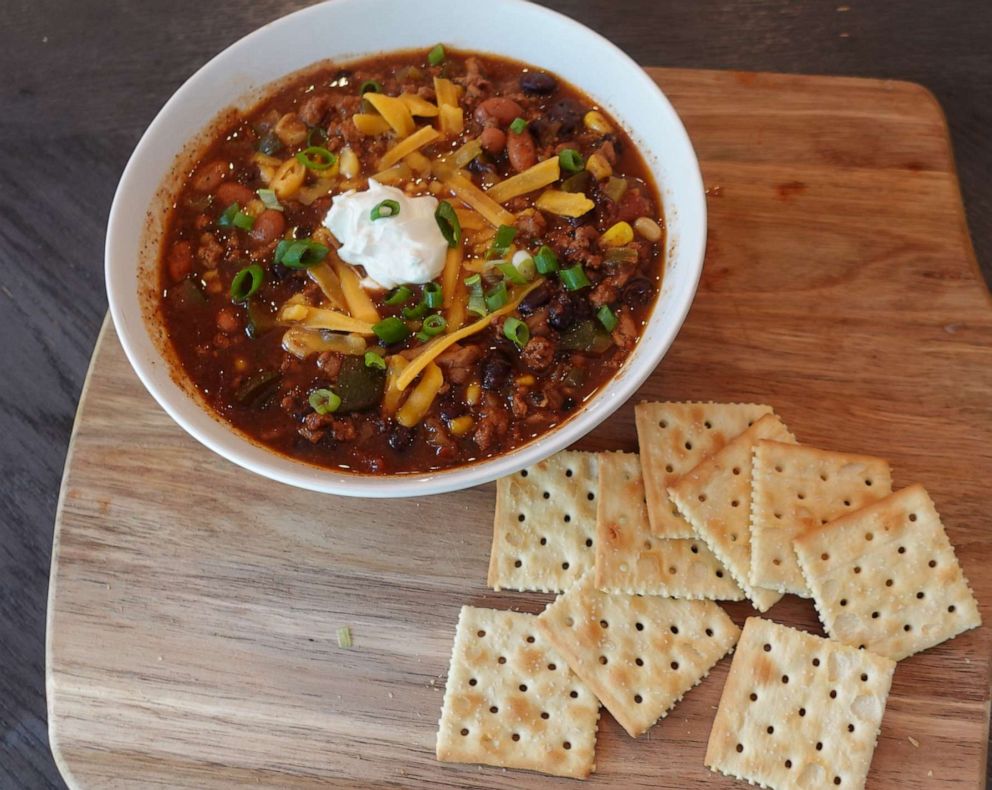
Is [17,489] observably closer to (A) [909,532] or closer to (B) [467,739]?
(B) [467,739]

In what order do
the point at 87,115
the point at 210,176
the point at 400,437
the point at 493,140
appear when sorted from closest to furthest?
the point at 400,437, the point at 493,140, the point at 210,176, the point at 87,115

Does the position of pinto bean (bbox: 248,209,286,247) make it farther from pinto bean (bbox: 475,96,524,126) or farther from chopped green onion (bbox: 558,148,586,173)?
chopped green onion (bbox: 558,148,586,173)

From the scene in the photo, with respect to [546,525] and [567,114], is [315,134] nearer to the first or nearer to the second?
[567,114]

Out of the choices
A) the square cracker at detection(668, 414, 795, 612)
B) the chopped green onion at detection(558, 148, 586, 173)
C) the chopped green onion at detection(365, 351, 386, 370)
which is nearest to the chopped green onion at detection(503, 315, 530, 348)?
the chopped green onion at detection(365, 351, 386, 370)

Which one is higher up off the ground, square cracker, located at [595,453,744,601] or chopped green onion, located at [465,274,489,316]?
chopped green onion, located at [465,274,489,316]

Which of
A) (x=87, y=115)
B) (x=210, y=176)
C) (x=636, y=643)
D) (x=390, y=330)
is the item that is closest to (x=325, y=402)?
(x=390, y=330)

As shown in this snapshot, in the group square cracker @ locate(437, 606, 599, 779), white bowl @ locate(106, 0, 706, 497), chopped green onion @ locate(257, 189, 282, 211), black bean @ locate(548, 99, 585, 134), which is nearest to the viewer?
white bowl @ locate(106, 0, 706, 497)

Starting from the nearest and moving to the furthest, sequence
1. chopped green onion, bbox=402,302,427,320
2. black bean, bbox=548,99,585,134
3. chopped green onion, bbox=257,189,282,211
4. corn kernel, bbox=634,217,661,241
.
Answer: chopped green onion, bbox=402,302,427,320 < corn kernel, bbox=634,217,661,241 < chopped green onion, bbox=257,189,282,211 < black bean, bbox=548,99,585,134
